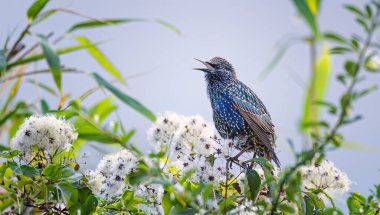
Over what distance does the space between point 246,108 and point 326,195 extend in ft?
7.83

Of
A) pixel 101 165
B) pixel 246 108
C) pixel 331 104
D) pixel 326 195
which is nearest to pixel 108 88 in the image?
pixel 331 104

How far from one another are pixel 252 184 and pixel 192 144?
422mm

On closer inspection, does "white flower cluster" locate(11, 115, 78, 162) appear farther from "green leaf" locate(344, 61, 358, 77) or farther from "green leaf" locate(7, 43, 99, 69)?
"green leaf" locate(344, 61, 358, 77)

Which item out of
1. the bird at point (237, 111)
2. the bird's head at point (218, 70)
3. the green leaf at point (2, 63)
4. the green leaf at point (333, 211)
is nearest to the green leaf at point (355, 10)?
the green leaf at point (333, 211)

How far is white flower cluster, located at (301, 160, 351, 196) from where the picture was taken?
2916mm

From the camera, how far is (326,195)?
2832 millimetres

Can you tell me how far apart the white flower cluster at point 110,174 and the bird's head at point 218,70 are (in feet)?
8.94

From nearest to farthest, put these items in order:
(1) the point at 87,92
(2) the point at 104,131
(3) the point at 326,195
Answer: (2) the point at 104,131
(1) the point at 87,92
(3) the point at 326,195

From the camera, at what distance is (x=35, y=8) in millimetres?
2092

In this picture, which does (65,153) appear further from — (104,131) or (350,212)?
(350,212)

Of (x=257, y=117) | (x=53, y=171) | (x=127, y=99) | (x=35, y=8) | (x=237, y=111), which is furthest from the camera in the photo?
(x=237, y=111)

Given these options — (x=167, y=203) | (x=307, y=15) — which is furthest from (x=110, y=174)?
(x=307, y=15)

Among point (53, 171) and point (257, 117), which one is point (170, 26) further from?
point (257, 117)

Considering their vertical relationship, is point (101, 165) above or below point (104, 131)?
above
